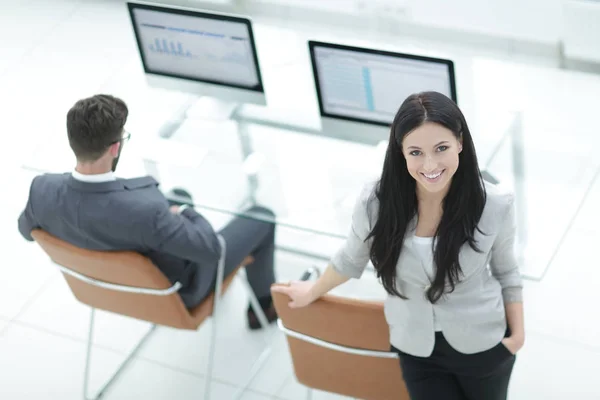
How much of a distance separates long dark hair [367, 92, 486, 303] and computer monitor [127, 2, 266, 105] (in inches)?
54.1

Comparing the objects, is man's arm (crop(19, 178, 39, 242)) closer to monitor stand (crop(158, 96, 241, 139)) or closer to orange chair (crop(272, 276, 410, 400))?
monitor stand (crop(158, 96, 241, 139))

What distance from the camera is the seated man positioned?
124 inches

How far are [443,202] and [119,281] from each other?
1.24 metres


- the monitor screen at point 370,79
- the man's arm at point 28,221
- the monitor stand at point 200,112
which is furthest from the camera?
the monitor stand at point 200,112

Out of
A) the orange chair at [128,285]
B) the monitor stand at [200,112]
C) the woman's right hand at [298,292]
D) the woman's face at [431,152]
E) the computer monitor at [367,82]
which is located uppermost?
the woman's face at [431,152]

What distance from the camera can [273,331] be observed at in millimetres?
3959

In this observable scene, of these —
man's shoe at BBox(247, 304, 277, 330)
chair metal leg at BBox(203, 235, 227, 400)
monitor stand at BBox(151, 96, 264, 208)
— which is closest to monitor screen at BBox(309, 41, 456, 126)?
monitor stand at BBox(151, 96, 264, 208)

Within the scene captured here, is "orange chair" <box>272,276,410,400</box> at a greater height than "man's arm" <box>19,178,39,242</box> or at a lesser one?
lesser

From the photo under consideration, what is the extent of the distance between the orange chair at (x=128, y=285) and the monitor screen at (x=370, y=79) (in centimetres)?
69

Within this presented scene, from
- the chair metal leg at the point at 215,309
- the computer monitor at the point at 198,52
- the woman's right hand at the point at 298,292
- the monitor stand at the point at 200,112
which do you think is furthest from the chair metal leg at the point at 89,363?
the woman's right hand at the point at 298,292

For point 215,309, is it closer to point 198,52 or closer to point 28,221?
point 28,221

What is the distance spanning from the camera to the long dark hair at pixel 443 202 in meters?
2.43

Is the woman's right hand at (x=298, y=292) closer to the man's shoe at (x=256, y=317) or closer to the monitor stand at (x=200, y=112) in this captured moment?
the man's shoe at (x=256, y=317)

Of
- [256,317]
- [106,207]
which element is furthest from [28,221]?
[256,317]
